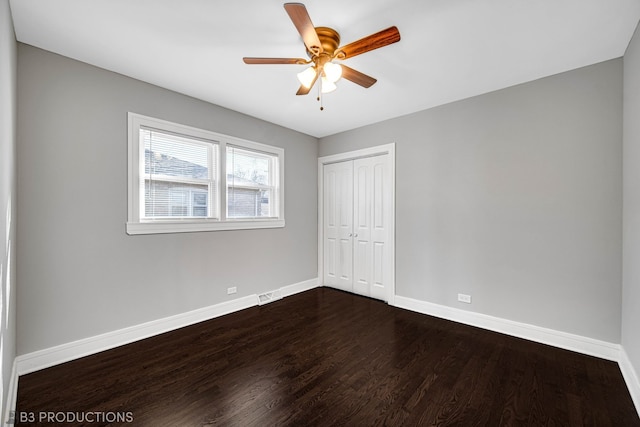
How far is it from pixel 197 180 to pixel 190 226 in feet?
1.79

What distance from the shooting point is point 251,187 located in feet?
12.4

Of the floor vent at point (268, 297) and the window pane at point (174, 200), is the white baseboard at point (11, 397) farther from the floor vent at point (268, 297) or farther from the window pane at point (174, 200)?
the floor vent at point (268, 297)

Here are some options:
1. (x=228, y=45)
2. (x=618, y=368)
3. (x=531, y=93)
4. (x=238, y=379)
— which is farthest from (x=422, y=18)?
(x=618, y=368)

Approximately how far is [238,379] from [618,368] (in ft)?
10.1

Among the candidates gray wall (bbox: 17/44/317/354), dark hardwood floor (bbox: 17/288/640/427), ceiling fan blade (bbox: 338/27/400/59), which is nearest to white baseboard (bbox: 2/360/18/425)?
dark hardwood floor (bbox: 17/288/640/427)

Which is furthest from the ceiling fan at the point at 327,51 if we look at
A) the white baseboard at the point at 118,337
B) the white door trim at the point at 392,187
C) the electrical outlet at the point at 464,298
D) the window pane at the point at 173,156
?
the white baseboard at the point at 118,337

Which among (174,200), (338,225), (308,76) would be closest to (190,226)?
(174,200)

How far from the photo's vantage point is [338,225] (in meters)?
A: 4.55

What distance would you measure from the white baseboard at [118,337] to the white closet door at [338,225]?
1445 millimetres

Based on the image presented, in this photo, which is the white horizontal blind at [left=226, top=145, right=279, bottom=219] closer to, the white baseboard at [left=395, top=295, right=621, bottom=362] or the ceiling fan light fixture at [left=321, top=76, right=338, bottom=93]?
the ceiling fan light fixture at [left=321, top=76, right=338, bottom=93]

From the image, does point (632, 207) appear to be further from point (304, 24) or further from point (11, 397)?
point (11, 397)

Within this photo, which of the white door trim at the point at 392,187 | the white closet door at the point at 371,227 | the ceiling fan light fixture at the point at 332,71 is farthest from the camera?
the white closet door at the point at 371,227

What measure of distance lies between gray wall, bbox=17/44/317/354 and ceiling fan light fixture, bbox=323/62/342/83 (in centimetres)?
186

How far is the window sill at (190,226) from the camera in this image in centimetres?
273
